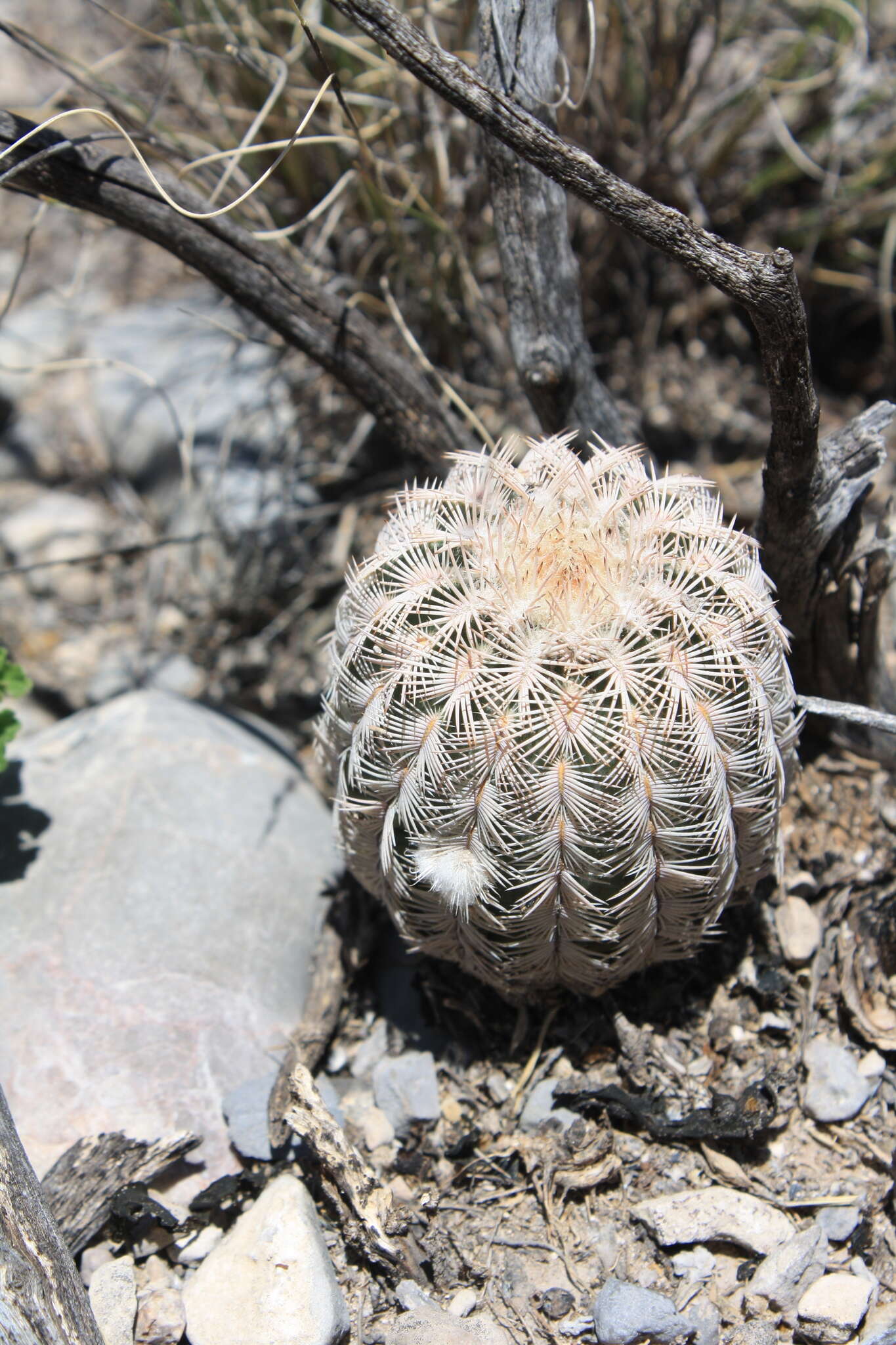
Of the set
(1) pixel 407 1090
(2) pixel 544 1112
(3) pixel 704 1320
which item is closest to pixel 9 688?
(1) pixel 407 1090

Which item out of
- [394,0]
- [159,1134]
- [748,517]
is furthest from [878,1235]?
[394,0]

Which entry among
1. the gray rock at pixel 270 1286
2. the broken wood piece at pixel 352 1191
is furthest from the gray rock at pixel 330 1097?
the gray rock at pixel 270 1286

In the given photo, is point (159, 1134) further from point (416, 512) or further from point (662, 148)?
point (662, 148)

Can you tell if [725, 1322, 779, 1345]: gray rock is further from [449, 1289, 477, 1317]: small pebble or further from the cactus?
the cactus

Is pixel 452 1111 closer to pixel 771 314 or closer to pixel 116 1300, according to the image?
pixel 116 1300

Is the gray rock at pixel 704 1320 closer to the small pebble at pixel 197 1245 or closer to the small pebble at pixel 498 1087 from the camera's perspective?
the small pebble at pixel 498 1087

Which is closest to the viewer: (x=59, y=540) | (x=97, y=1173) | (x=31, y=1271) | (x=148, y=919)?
(x=31, y=1271)

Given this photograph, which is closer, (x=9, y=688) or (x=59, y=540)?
(x=9, y=688)
